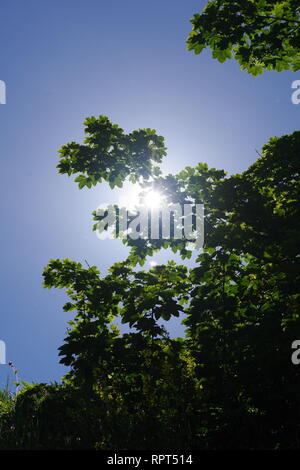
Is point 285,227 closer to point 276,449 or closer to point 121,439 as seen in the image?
point 276,449

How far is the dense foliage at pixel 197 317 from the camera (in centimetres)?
398

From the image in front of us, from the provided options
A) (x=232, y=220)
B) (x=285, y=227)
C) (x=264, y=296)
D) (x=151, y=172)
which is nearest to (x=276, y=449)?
(x=264, y=296)

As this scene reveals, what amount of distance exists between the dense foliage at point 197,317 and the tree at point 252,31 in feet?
0.08

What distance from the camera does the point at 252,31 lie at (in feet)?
18.0

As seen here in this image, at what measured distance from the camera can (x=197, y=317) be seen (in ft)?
15.9

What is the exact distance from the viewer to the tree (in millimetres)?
5285

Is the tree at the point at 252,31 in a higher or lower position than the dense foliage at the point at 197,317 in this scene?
higher

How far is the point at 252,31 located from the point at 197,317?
17.0 feet

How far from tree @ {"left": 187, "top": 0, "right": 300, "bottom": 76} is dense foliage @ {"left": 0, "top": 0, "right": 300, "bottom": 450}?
0.08 ft

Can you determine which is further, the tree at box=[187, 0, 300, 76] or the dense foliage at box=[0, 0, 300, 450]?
the tree at box=[187, 0, 300, 76]

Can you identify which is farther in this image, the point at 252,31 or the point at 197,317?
the point at 252,31

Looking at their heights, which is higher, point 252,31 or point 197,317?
point 252,31

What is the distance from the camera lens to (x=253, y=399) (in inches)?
166

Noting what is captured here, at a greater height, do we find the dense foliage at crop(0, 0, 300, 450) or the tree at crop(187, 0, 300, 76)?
the tree at crop(187, 0, 300, 76)
